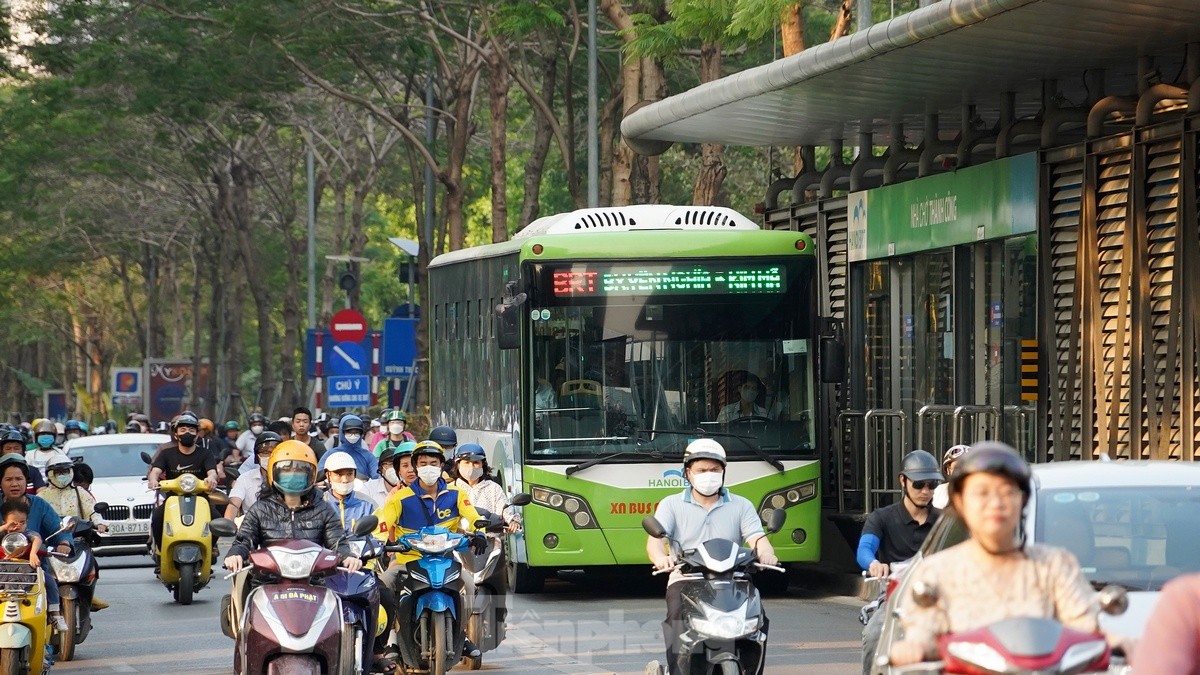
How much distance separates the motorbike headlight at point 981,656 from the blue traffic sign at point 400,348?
29.1 meters

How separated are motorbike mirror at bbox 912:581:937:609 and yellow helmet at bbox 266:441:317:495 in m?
5.69

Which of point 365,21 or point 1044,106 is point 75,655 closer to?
point 1044,106

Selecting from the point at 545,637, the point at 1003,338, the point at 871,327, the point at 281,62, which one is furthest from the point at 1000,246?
the point at 281,62

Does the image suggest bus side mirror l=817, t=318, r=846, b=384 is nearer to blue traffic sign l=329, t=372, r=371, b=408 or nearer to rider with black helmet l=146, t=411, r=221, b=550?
rider with black helmet l=146, t=411, r=221, b=550

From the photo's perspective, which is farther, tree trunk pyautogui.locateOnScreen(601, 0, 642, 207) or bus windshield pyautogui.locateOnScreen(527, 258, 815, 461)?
tree trunk pyautogui.locateOnScreen(601, 0, 642, 207)

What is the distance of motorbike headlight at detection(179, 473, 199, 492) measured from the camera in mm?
20500

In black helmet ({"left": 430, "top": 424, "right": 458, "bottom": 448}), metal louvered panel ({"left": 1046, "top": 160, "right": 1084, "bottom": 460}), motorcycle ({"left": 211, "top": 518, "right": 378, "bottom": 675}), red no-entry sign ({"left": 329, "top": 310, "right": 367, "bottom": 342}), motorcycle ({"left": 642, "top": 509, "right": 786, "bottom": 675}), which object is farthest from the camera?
red no-entry sign ({"left": 329, "top": 310, "right": 367, "bottom": 342})

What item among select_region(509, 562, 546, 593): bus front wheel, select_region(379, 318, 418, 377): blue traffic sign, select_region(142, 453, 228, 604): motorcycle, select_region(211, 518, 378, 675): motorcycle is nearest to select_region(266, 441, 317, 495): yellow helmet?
select_region(211, 518, 378, 675): motorcycle

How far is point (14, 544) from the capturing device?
507 inches

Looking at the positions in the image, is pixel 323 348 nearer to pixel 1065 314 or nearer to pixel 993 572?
pixel 1065 314

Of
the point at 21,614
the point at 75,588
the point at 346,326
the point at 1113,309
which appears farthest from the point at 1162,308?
the point at 346,326

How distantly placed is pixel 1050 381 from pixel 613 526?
12.0 ft

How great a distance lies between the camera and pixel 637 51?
993 inches

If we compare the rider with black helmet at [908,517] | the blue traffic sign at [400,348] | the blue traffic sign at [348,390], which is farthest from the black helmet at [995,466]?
the blue traffic sign at [400,348]
